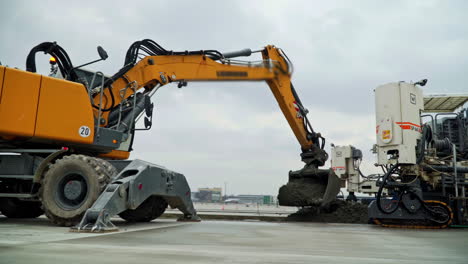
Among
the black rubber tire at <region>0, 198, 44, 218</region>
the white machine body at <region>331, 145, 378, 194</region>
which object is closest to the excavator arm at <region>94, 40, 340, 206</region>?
the black rubber tire at <region>0, 198, 44, 218</region>

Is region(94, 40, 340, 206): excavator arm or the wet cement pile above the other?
region(94, 40, 340, 206): excavator arm

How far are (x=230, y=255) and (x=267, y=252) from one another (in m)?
0.50

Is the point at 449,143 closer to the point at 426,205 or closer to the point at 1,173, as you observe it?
the point at 426,205

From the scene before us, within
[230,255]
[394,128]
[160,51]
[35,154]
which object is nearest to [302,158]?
[394,128]

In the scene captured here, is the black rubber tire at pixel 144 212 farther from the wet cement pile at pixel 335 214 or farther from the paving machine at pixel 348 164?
the paving machine at pixel 348 164

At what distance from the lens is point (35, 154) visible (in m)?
Answer: 7.84

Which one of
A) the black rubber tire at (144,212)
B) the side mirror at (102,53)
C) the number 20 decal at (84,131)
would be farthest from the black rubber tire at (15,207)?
the side mirror at (102,53)

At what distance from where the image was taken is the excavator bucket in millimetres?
10438

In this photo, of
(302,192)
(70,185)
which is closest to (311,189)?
(302,192)

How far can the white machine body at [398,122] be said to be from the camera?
940 centimetres

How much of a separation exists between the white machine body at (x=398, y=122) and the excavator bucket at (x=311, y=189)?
142 cm

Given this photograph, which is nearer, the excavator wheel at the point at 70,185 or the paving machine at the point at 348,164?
the excavator wheel at the point at 70,185

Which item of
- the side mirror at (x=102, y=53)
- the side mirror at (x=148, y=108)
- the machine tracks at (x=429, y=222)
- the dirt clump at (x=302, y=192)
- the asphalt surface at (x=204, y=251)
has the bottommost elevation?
the asphalt surface at (x=204, y=251)

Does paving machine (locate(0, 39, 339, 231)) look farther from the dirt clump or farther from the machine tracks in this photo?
the machine tracks
